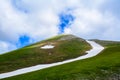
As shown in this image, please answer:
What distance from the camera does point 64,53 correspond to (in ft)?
353

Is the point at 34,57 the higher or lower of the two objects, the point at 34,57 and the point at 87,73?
the higher

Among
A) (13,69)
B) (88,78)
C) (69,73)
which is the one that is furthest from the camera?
(13,69)

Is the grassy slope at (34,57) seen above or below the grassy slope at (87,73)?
above

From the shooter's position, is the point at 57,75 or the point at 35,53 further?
the point at 35,53

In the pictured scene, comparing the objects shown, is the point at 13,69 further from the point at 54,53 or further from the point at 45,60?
the point at 54,53

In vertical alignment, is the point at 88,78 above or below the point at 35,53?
below

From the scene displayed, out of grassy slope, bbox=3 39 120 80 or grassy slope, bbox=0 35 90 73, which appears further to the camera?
grassy slope, bbox=0 35 90 73

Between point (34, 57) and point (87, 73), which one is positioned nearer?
point (87, 73)

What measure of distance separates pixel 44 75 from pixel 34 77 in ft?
6.23

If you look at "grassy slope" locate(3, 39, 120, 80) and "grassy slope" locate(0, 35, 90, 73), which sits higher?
"grassy slope" locate(0, 35, 90, 73)

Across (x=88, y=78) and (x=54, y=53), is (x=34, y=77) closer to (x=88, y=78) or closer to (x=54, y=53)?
(x=88, y=78)

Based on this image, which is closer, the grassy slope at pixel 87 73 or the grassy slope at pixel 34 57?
the grassy slope at pixel 87 73

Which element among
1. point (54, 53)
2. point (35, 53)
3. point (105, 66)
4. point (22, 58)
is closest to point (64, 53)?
point (54, 53)

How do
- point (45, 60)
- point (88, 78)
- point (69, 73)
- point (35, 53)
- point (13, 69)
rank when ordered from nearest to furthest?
point (88, 78) → point (69, 73) → point (13, 69) → point (45, 60) → point (35, 53)
